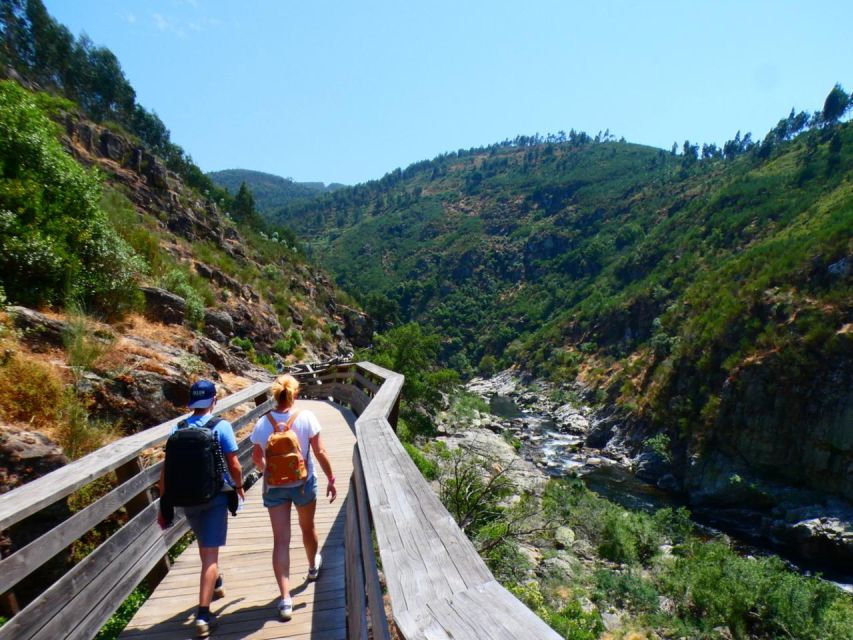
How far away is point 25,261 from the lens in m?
6.76

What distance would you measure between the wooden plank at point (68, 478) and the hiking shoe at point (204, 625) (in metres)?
1.25

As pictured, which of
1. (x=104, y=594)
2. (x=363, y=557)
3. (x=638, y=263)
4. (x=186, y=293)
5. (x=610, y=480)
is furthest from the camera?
(x=638, y=263)

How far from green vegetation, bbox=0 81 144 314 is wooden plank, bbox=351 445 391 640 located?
6.96 meters

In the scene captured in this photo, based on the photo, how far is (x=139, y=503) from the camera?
148 inches

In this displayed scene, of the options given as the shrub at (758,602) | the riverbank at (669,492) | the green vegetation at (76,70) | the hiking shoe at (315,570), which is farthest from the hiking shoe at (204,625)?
the green vegetation at (76,70)

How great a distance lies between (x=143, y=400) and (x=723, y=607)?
16075 mm

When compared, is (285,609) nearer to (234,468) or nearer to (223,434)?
(234,468)

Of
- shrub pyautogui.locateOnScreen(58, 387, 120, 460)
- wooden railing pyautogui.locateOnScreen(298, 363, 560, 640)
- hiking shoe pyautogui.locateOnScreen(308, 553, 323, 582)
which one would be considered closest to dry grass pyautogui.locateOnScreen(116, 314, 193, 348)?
shrub pyautogui.locateOnScreen(58, 387, 120, 460)

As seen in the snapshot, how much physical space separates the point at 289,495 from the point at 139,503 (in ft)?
4.86

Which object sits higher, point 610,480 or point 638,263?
point 638,263

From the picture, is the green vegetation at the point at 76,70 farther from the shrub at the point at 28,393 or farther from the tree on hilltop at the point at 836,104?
the tree on hilltop at the point at 836,104

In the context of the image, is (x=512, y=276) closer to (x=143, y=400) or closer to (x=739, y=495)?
(x=739, y=495)

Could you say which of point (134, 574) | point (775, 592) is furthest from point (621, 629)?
point (134, 574)

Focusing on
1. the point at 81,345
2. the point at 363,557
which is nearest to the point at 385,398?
the point at 363,557
